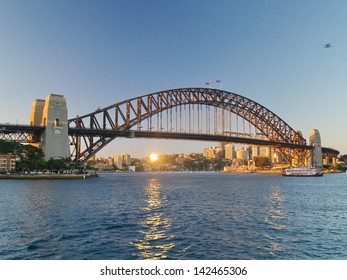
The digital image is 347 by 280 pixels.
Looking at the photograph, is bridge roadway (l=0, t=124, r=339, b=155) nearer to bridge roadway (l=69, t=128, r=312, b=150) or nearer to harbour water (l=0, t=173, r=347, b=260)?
bridge roadway (l=69, t=128, r=312, b=150)

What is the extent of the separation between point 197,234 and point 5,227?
1021 centimetres

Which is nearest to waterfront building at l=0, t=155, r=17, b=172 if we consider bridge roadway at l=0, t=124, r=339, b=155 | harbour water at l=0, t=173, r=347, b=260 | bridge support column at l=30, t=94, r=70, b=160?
bridge roadway at l=0, t=124, r=339, b=155

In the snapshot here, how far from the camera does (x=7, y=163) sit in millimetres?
75375

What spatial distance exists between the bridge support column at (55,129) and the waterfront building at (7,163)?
14390 millimetres

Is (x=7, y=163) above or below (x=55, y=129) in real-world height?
below

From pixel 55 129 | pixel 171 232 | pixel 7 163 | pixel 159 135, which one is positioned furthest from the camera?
pixel 159 135

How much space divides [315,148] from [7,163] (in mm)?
104707

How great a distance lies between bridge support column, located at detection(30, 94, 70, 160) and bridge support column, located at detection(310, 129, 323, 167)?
307 ft

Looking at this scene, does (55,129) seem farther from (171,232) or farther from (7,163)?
(171,232)

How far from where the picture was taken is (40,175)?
5988 centimetres

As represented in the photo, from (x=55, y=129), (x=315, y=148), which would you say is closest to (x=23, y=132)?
(x=55, y=129)

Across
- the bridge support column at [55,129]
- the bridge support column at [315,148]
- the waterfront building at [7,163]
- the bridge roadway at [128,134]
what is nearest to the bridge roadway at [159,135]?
the bridge roadway at [128,134]

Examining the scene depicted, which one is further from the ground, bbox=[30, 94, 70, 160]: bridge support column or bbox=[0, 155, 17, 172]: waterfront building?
bbox=[30, 94, 70, 160]: bridge support column

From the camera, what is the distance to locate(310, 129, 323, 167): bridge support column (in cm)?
12200
